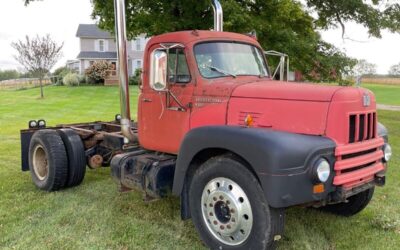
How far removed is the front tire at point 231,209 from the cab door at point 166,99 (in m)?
0.83

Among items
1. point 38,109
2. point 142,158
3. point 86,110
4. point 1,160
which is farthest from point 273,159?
point 38,109

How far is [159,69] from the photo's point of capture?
4719 millimetres

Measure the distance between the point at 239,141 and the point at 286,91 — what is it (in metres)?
0.77

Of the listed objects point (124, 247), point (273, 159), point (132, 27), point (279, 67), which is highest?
point (132, 27)

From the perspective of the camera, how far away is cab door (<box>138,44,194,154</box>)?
4.76m

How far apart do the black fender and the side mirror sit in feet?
3.25

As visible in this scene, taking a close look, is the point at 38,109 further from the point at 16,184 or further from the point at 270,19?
the point at 16,184

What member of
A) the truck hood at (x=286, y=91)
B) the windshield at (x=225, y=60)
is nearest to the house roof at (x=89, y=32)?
the windshield at (x=225, y=60)

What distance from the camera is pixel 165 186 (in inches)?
201

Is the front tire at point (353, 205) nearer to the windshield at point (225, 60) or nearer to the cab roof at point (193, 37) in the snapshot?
the windshield at point (225, 60)

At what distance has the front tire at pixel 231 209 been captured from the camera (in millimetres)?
3973

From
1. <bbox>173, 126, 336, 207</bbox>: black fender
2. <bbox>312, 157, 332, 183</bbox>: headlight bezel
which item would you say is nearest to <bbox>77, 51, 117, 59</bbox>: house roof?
<bbox>173, 126, 336, 207</bbox>: black fender

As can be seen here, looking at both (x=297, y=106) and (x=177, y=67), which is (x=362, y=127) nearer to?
(x=297, y=106)

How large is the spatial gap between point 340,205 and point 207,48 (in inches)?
99.8
